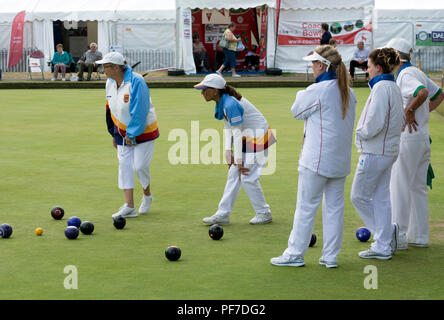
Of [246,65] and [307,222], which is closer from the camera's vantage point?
[307,222]

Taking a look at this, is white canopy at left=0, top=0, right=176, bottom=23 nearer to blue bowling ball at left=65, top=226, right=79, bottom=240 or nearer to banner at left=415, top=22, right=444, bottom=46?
banner at left=415, top=22, right=444, bottom=46

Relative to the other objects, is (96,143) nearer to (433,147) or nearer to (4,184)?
(4,184)

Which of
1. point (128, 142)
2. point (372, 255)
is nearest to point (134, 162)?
point (128, 142)

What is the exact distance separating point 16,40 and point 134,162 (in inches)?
906

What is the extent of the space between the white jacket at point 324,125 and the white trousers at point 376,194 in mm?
458

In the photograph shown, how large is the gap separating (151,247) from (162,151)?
5.84 m

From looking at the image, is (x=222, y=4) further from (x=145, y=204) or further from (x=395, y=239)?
(x=395, y=239)

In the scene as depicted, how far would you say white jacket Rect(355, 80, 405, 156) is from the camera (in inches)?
231

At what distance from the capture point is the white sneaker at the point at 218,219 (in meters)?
7.54

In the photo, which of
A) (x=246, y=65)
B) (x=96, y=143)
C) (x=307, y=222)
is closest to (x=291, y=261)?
(x=307, y=222)

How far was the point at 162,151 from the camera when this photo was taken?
1244cm

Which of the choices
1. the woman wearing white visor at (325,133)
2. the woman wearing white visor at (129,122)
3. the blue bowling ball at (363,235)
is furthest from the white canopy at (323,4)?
the woman wearing white visor at (325,133)

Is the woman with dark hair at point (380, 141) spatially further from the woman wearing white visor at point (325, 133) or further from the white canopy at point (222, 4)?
the white canopy at point (222, 4)

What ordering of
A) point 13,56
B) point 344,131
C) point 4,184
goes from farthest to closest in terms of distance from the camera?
point 13,56 → point 4,184 → point 344,131
